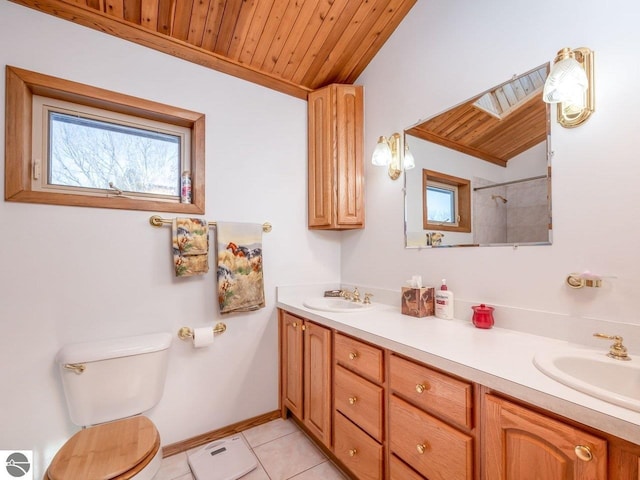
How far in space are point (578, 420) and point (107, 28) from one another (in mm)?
2430

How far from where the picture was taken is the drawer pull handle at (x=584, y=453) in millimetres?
650

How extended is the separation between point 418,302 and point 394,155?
3.07 ft

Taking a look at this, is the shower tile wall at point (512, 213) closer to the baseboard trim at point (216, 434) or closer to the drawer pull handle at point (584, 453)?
the drawer pull handle at point (584, 453)

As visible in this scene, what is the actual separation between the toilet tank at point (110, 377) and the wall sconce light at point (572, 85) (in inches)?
80.8

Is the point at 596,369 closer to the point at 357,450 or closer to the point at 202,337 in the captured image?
the point at 357,450

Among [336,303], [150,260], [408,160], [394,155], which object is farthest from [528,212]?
[150,260]

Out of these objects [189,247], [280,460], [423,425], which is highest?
[189,247]

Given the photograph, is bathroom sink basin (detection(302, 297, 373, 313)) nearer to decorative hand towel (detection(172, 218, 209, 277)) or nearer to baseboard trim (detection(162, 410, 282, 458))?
decorative hand towel (detection(172, 218, 209, 277))

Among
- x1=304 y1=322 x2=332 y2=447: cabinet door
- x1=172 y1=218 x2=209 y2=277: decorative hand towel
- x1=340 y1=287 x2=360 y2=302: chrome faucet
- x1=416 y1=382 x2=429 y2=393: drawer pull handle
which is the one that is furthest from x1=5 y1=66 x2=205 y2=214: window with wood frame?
x1=416 y1=382 x2=429 y2=393: drawer pull handle

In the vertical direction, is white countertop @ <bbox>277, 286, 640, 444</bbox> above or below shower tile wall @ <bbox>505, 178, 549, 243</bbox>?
below

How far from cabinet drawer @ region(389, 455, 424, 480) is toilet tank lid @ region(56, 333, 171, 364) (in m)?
1.19

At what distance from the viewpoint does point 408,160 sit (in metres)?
1.76

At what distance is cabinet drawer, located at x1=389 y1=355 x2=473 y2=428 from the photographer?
0.90m

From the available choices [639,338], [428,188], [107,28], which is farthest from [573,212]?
[107,28]
